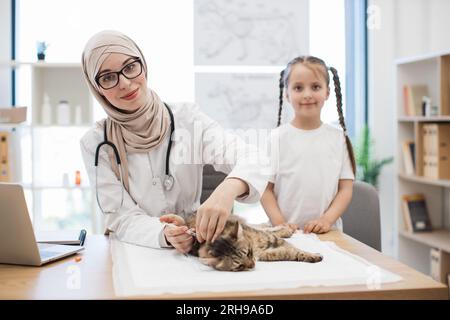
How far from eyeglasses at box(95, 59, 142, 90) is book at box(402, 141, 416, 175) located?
2.48m

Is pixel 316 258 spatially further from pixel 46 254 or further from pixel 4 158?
pixel 4 158

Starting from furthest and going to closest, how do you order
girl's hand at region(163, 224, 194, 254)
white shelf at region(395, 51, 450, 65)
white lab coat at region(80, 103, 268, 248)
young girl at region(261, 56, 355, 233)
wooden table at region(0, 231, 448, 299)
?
white shelf at region(395, 51, 450, 65)
young girl at region(261, 56, 355, 233)
white lab coat at region(80, 103, 268, 248)
girl's hand at region(163, 224, 194, 254)
wooden table at region(0, 231, 448, 299)

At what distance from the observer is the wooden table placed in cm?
83

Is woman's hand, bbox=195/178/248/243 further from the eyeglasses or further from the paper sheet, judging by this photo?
the eyeglasses

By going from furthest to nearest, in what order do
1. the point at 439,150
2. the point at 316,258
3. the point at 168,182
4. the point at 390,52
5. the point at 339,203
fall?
1. the point at 390,52
2. the point at 439,150
3. the point at 339,203
4. the point at 168,182
5. the point at 316,258

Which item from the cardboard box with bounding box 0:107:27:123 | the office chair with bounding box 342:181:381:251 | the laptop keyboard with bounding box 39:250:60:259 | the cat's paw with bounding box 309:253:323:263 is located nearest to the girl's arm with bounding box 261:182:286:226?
the office chair with bounding box 342:181:381:251

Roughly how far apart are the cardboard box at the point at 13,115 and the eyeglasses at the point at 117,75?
6.62ft

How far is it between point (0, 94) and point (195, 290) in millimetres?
3062

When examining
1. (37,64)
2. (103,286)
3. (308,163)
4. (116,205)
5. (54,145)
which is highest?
(37,64)

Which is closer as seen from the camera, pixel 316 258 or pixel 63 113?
pixel 316 258

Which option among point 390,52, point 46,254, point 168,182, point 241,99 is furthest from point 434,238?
point 46,254

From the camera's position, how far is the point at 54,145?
3426 millimetres

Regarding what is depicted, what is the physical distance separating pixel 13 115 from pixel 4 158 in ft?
0.95
